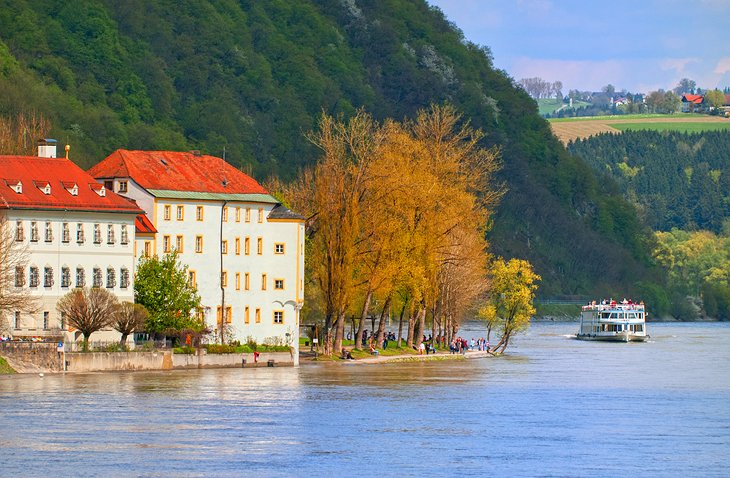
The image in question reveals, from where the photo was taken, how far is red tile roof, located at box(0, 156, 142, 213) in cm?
10406

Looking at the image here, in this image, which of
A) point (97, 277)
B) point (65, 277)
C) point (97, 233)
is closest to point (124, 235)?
point (97, 233)

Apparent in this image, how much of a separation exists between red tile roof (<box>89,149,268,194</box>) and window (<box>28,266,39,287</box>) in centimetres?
1216

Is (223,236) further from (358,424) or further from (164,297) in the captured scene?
(358,424)

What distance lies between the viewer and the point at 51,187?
107 m

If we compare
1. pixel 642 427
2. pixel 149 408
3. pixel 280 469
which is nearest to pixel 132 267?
pixel 149 408

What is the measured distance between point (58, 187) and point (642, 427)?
4144cm

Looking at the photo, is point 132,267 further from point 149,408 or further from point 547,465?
point 547,465

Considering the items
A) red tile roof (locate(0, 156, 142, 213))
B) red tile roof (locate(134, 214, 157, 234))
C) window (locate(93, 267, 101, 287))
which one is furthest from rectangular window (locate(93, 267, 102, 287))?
red tile roof (locate(134, 214, 157, 234))

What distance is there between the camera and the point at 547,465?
6819 centimetres

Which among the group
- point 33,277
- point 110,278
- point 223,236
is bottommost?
point 33,277

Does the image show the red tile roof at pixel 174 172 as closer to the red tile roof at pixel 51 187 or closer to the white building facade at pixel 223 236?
the white building facade at pixel 223 236

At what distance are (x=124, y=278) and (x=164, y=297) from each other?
9.05ft

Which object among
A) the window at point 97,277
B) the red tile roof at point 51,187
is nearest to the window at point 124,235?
the red tile roof at point 51,187

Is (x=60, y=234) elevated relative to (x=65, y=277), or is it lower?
elevated
